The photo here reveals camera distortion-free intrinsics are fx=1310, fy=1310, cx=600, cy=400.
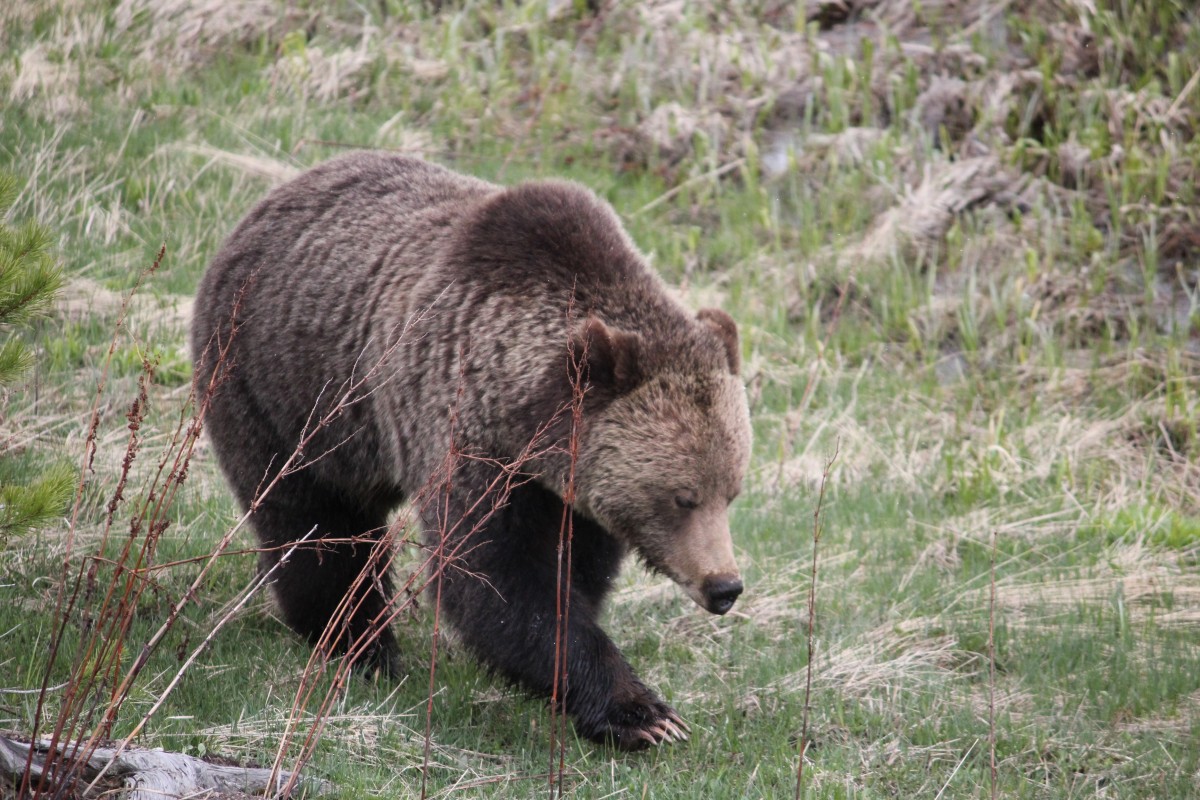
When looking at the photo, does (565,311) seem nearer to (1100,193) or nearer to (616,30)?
(1100,193)

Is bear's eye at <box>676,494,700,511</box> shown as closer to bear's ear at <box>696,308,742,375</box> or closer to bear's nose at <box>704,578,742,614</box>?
bear's nose at <box>704,578,742,614</box>

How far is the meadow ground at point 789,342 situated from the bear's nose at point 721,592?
58 centimetres

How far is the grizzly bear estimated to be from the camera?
192 inches

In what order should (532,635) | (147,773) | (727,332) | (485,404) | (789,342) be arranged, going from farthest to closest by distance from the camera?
(789,342) → (727,332) → (485,404) → (532,635) → (147,773)

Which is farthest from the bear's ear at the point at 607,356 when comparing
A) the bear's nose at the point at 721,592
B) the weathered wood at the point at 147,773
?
the weathered wood at the point at 147,773

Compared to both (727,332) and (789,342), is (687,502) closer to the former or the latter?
(727,332)

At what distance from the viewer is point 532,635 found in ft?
16.1

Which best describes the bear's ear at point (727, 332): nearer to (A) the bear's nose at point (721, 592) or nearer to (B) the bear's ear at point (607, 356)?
(B) the bear's ear at point (607, 356)

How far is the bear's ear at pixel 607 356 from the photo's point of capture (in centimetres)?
483

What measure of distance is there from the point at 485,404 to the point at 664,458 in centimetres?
73

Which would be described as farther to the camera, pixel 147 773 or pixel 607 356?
pixel 607 356

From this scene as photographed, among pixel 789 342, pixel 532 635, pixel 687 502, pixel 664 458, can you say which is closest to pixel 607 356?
pixel 664 458

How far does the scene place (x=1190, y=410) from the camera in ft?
26.0

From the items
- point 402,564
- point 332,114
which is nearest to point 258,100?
point 332,114
